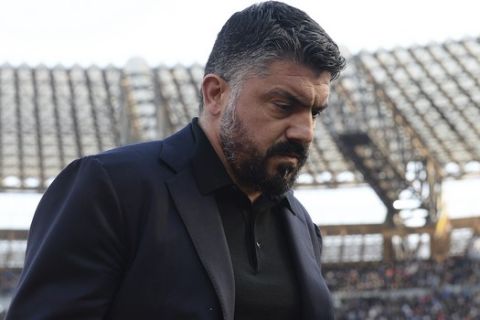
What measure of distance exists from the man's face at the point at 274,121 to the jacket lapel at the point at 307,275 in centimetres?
23

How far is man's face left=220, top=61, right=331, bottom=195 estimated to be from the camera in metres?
1.79

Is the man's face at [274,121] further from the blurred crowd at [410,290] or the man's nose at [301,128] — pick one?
the blurred crowd at [410,290]

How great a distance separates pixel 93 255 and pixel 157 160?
285mm

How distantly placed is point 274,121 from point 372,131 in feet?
97.9

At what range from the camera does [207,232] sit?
1.79 m

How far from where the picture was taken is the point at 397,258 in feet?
125

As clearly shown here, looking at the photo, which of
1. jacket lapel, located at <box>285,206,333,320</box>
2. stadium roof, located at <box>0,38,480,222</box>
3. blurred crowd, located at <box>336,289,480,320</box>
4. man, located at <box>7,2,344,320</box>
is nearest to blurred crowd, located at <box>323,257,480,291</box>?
blurred crowd, located at <box>336,289,480,320</box>

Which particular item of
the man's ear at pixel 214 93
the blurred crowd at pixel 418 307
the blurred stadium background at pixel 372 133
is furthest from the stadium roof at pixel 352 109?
the man's ear at pixel 214 93

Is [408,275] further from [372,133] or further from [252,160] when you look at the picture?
[252,160]

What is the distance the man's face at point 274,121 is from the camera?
1.79m

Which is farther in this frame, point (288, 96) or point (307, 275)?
point (307, 275)

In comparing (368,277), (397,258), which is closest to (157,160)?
(368,277)

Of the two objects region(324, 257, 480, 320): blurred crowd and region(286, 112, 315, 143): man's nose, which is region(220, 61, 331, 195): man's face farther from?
region(324, 257, 480, 320): blurred crowd

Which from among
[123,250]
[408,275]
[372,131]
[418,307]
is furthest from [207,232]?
[408,275]
